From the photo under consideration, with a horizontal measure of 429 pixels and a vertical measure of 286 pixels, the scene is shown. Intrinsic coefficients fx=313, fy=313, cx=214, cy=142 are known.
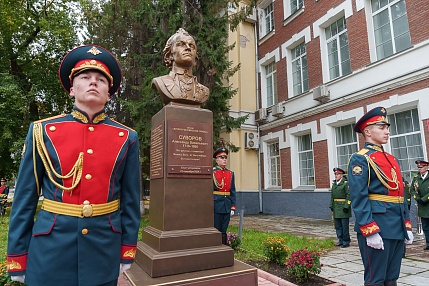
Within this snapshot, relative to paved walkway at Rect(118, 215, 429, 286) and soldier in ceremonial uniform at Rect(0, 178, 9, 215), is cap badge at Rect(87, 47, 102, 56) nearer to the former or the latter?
paved walkway at Rect(118, 215, 429, 286)

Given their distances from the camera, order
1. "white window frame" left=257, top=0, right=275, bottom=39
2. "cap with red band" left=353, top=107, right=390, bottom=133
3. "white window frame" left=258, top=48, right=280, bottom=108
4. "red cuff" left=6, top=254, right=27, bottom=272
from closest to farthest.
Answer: "red cuff" left=6, top=254, right=27, bottom=272, "cap with red band" left=353, top=107, right=390, bottom=133, "white window frame" left=258, top=48, right=280, bottom=108, "white window frame" left=257, top=0, right=275, bottom=39

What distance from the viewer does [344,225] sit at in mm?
6934

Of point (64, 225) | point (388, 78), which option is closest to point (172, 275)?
point (64, 225)

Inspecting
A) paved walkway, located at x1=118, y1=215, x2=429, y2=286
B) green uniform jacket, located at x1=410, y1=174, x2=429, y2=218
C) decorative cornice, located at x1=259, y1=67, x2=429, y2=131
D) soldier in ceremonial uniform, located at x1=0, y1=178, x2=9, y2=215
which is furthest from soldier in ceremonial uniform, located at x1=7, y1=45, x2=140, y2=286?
soldier in ceremonial uniform, located at x1=0, y1=178, x2=9, y2=215

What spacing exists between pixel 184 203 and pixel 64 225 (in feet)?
7.96

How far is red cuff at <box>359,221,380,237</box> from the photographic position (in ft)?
9.37

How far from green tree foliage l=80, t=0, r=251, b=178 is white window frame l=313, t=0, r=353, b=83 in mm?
3185

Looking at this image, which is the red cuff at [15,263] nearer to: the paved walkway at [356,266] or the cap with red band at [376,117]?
the cap with red band at [376,117]

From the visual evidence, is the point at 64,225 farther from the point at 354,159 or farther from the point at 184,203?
the point at 354,159

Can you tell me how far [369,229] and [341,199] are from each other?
15.3 ft

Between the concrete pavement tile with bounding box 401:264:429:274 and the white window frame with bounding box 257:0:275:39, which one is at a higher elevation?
the white window frame with bounding box 257:0:275:39

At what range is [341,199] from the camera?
23.8ft

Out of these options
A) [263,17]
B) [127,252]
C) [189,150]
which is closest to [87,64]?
[127,252]

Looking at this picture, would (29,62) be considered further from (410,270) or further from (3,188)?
(410,270)
